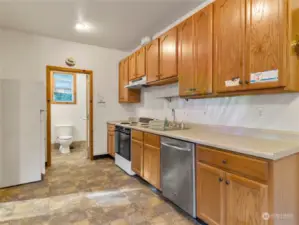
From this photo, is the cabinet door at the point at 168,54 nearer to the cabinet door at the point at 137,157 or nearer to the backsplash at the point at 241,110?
the backsplash at the point at 241,110

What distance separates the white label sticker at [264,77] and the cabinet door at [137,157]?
175 cm

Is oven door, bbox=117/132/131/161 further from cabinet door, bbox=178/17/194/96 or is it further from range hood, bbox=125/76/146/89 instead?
cabinet door, bbox=178/17/194/96

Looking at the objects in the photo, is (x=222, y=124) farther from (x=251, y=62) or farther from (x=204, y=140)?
(x=251, y=62)

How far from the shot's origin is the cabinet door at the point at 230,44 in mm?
1696

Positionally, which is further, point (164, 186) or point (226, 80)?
point (164, 186)

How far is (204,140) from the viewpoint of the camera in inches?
66.1

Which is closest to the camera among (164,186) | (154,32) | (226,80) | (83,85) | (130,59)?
(226,80)

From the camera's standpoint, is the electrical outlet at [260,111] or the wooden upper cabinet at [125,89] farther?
the wooden upper cabinet at [125,89]

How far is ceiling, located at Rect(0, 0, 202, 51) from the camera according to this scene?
2.49 m

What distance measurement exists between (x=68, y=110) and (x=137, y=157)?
3398 millimetres

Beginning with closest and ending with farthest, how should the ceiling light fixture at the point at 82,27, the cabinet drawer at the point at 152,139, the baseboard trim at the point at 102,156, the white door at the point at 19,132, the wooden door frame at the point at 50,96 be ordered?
the cabinet drawer at the point at 152,139 < the white door at the point at 19,132 < the ceiling light fixture at the point at 82,27 < the wooden door frame at the point at 50,96 < the baseboard trim at the point at 102,156

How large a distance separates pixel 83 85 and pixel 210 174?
16.3ft

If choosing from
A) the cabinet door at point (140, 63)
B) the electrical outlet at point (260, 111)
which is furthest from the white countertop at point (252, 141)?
the cabinet door at point (140, 63)

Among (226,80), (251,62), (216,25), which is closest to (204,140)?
(226,80)
